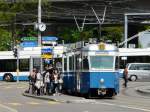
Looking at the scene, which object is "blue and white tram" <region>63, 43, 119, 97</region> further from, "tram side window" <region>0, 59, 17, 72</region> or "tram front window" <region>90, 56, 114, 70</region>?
"tram side window" <region>0, 59, 17, 72</region>

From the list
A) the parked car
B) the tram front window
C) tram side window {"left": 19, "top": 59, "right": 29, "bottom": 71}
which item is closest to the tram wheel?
tram side window {"left": 19, "top": 59, "right": 29, "bottom": 71}

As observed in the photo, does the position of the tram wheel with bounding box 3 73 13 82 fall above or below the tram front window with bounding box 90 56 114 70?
below

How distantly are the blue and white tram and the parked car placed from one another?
30.5 m

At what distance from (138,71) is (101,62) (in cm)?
3143

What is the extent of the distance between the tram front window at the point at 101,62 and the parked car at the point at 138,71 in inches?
1226

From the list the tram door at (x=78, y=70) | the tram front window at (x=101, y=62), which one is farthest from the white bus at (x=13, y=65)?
the tram front window at (x=101, y=62)

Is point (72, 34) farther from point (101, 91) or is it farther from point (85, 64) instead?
point (101, 91)

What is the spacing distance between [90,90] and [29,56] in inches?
1412

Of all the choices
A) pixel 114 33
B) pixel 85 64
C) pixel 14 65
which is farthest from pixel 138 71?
pixel 114 33

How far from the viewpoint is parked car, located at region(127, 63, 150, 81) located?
224 feet

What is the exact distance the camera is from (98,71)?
37.0 meters

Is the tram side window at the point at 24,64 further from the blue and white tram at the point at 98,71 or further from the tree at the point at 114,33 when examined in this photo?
the tree at the point at 114,33

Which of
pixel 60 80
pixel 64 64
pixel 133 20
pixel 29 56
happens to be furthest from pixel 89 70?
pixel 133 20

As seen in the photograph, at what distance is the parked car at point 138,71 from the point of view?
68.4 meters
